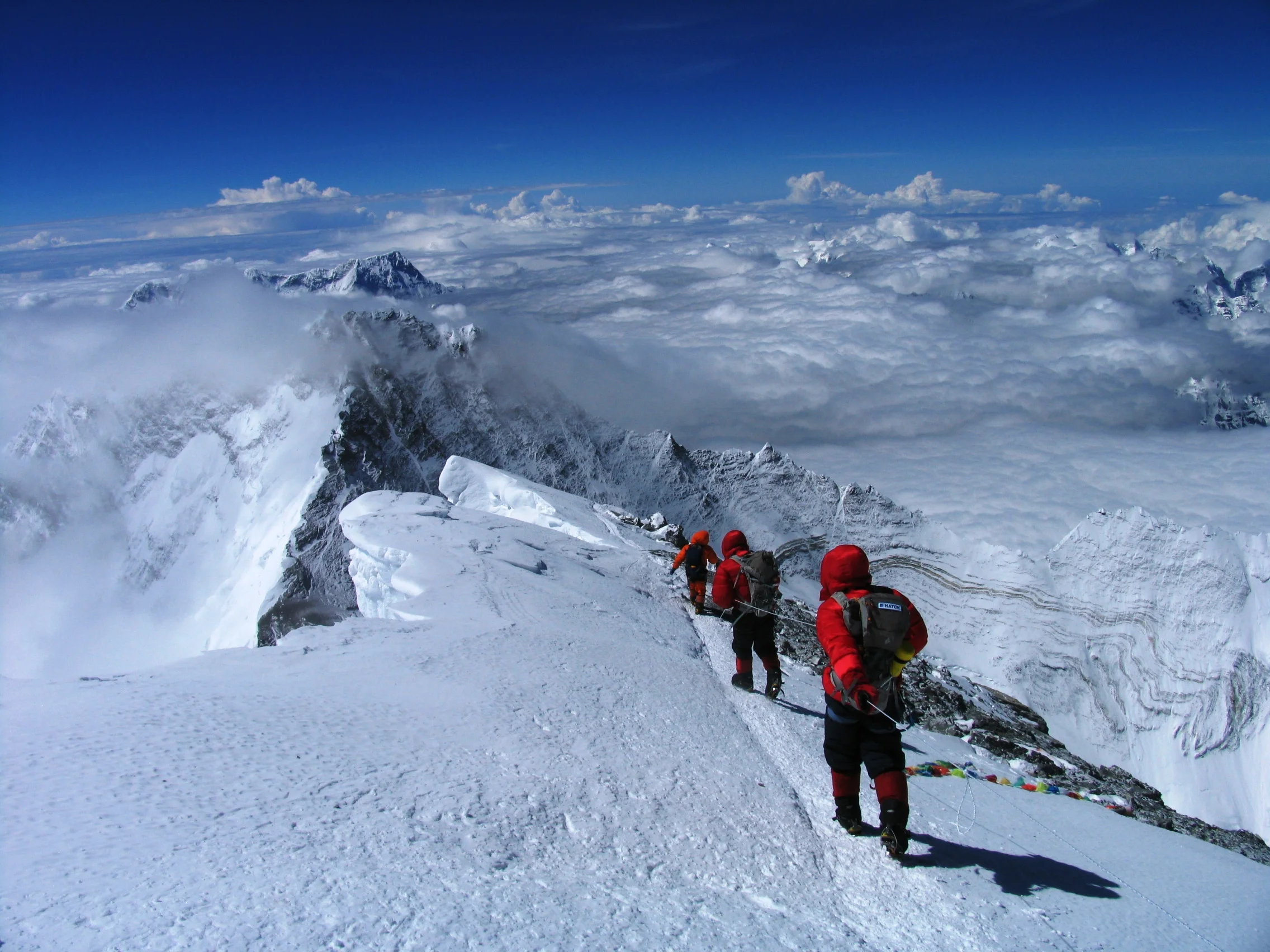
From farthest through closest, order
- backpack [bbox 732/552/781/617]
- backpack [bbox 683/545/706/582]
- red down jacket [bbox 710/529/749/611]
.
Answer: backpack [bbox 683/545/706/582], red down jacket [bbox 710/529/749/611], backpack [bbox 732/552/781/617]

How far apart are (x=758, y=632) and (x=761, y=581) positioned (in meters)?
0.65

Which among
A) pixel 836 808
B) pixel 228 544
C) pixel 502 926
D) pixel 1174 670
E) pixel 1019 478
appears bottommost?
pixel 1019 478

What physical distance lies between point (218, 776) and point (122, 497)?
8044 centimetres

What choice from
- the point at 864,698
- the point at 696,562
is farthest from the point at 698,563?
the point at 864,698

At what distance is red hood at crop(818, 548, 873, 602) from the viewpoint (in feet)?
16.2

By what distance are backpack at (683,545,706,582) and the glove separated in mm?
6635

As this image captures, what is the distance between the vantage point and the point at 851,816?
5012 millimetres

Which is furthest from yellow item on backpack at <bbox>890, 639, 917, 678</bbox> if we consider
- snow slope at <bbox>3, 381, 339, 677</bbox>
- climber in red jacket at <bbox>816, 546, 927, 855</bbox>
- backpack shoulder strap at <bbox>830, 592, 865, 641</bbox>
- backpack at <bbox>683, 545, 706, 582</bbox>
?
snow slope at <bbox>3, 381, 339, 677</bbox>

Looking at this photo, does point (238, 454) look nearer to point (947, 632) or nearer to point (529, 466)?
point (529, 466)

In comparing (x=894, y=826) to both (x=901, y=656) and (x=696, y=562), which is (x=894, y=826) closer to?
(x=901, y=656)

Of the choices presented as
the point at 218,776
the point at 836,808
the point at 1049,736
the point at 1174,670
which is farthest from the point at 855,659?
the point at 1174,670

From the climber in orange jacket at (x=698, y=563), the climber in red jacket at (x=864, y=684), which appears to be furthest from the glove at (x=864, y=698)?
the climber in orange jacket at (x=698, y=563)

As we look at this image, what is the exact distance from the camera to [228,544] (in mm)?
55781

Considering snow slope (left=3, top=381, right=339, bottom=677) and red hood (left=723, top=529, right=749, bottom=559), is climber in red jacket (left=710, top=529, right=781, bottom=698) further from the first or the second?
snow slope (left=3, top=381, right=339, bottom=677)
